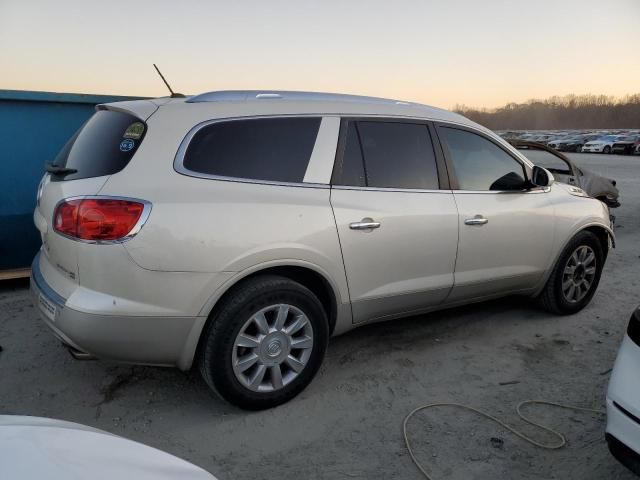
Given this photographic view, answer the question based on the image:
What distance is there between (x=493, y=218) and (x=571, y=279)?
4.16ft

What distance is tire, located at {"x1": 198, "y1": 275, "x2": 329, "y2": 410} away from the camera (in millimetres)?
2836

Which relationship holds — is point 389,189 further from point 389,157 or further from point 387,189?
point 389,157

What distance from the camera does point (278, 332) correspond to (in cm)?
300

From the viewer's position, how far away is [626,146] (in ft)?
113

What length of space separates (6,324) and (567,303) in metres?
4.60

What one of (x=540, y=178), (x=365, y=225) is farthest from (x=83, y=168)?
(x=540, y=178)

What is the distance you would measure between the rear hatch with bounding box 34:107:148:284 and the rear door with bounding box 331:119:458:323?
1.17m

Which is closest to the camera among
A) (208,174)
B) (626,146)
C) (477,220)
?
(208,174)

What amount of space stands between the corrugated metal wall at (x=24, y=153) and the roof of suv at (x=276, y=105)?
221cm

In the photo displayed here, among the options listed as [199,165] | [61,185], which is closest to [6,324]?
[61,185]

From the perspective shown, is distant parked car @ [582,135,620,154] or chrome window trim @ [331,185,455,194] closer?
chrome window trim @ [331,185,455,194]

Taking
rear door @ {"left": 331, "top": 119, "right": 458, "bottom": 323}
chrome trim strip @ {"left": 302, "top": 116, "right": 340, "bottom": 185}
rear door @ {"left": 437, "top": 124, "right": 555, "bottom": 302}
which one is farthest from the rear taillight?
rear door @ {"left": 437, "top": 124, "right": 555, "bottom": 302}

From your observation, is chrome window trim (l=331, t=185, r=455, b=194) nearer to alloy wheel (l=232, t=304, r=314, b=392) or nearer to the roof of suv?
the roof of suv

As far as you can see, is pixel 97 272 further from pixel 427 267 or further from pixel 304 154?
pixel 427 267
